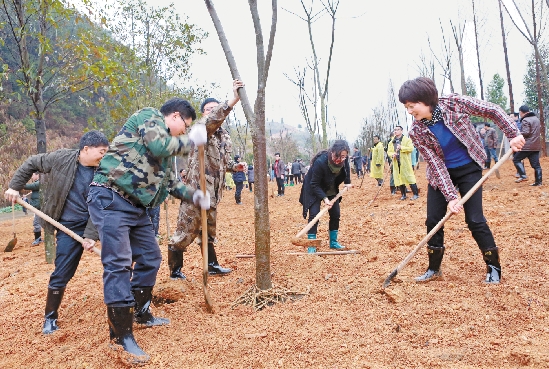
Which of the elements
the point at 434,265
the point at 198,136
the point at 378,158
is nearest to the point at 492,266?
the point at 434,265

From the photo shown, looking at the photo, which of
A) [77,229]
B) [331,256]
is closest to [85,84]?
[77,229]

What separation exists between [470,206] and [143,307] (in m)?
2.59

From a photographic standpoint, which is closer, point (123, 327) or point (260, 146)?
point (123, 327)

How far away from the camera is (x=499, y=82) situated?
113ft

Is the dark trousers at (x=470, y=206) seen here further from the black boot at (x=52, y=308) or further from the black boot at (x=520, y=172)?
the black boot at (x=520, y=172)

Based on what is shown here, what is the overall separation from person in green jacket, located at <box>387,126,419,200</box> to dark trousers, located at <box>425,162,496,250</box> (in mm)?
6070

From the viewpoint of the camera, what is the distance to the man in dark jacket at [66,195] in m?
3.16

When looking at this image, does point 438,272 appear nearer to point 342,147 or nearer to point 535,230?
point 342,147

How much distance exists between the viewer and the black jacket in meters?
4.90

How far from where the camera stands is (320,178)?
4914 millimetres

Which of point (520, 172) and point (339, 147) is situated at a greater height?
point (339, 147)

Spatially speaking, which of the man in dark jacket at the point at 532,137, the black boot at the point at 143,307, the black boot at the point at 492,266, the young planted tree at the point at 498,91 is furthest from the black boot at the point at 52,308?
the young planted tree at the point at 498,91

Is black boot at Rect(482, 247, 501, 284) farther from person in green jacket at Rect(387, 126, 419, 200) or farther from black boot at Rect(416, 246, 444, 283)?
person in green jacket at Rect(387, 126, 419, 200)

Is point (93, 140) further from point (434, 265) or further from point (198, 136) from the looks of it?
point (434, 265)
